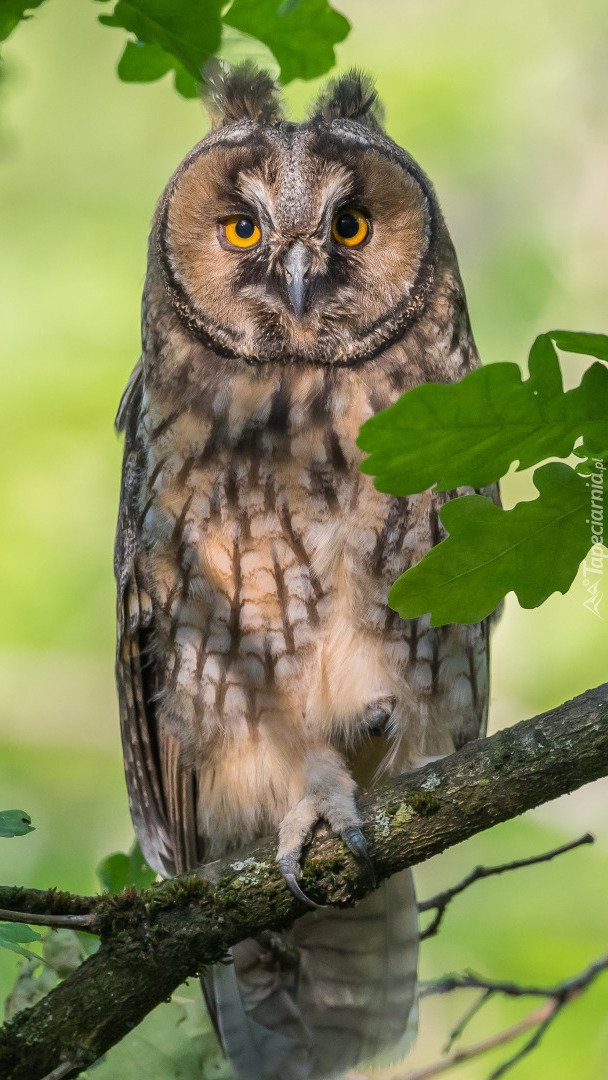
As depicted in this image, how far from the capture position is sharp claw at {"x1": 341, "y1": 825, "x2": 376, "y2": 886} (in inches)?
69.9

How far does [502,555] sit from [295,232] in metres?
1.14

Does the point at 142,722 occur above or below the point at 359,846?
above

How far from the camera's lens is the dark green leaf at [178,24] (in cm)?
138

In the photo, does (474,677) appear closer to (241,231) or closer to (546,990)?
(546,990)

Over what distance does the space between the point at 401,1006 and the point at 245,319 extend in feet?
5.38

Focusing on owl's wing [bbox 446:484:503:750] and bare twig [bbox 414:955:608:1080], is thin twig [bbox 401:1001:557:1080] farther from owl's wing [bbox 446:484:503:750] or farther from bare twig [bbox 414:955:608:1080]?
owl's wing [bbox 446:484:503:750]

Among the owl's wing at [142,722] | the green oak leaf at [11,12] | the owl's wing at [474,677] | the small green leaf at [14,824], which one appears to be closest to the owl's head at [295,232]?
the owl's wing at [142,722]

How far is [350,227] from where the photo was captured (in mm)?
2264

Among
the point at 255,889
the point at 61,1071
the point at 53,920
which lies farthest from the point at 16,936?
the point at 255,889

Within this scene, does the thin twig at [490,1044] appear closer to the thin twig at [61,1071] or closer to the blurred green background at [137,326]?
the thin twig at [61,1071]

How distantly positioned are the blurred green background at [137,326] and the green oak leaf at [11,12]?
2356 millimetres

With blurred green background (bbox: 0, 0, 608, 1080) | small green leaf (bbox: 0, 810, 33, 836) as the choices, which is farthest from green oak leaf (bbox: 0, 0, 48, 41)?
blurred green background (bbox: 0, 0, 608, 1080)

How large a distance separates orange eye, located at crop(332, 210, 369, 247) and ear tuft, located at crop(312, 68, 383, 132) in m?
0.24

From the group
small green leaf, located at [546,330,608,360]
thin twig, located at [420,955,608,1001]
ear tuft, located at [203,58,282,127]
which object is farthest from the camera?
ear tuft, located at [203,58,282,127]
